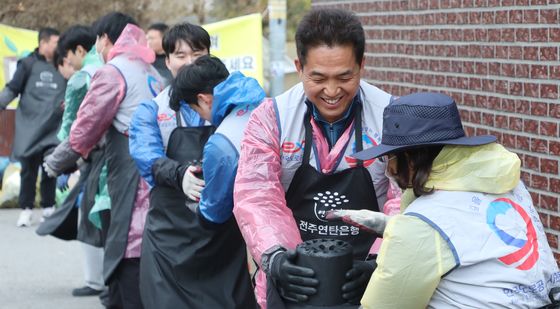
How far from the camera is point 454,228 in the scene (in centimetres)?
307

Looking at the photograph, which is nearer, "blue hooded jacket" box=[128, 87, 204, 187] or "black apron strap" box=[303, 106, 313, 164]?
"black apron strap" box=[303, 106, 313, 164]

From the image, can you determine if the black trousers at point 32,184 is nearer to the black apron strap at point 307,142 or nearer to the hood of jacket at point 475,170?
the black apron strap at point 307,142

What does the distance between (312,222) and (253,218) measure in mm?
276

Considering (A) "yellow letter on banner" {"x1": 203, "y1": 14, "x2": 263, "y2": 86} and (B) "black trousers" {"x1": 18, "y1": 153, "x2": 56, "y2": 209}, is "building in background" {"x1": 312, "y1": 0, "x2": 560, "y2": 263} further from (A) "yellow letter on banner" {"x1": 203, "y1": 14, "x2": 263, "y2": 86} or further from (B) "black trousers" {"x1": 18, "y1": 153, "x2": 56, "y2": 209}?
(B) "black trousers" {"x1": 18, "y1": 153, "x2": 56, "y2": 209}

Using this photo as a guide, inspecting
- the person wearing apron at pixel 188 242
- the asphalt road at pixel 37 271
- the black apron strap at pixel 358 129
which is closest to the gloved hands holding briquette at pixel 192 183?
the person wearing apron at pixel 188 242

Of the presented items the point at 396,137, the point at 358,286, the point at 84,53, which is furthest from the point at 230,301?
the point at 84,53

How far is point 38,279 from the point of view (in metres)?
9.17

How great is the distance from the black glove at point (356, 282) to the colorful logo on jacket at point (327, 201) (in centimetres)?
48

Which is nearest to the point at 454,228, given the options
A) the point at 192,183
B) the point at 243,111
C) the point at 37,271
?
the point at 243,111

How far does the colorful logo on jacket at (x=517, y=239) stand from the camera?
3105 millimetres

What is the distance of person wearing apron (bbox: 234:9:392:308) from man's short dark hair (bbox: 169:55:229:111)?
1487mm

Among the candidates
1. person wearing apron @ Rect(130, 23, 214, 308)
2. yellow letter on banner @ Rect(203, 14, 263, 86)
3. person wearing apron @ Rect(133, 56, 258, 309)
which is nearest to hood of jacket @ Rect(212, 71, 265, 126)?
person wearing apron @ Rect(133, 56, 258, 309)

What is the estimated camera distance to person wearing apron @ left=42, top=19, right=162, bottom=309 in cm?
672

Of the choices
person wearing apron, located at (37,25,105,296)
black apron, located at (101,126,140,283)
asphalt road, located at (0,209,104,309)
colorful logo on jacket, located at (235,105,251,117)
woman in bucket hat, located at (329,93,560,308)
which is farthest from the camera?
asphalt road, located at (0,209,104,309)
